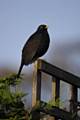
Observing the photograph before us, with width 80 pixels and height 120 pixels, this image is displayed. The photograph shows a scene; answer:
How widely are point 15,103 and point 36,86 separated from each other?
101 centimetres

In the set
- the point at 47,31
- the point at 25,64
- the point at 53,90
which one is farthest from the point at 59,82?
the point at 47,31

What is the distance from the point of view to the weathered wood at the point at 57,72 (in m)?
3.28

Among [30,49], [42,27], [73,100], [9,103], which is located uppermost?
[42,27]

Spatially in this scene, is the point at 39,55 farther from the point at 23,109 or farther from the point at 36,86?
the point at 23,109

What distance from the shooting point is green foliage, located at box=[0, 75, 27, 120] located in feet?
6.89

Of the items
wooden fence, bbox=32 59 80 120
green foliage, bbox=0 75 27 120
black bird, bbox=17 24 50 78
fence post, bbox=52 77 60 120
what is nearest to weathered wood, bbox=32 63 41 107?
wooden fence, bbox=32 59 80 120

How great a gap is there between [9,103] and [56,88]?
4.68 ft

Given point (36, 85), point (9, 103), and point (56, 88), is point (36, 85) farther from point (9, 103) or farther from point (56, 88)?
point (9, 103)

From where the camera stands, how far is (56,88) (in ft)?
11.6

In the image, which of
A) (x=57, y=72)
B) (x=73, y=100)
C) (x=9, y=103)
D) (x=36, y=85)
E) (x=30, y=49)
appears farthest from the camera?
(x=30, y=49)

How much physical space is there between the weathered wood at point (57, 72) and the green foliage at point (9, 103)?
1.05 meters

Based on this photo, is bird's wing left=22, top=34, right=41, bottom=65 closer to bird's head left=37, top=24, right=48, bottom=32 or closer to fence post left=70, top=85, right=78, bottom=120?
bird's head left=37, top=24, right=48, bottom=32

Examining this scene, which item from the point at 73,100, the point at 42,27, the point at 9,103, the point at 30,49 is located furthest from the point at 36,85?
the point at 42,27

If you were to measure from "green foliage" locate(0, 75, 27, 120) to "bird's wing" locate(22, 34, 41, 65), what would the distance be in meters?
2.61
